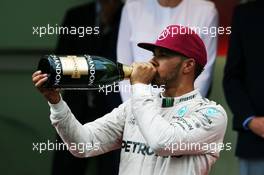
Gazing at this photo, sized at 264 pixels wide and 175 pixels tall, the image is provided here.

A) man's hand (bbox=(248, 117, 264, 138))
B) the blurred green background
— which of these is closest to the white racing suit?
man's hand (bbox=(248, 117, 264, 138))

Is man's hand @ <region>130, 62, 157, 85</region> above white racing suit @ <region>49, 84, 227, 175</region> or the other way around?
above

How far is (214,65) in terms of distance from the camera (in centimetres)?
391

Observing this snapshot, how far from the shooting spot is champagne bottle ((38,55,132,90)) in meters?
2.73

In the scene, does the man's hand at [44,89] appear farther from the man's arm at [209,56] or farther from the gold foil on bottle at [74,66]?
the man's arm at [209,56]

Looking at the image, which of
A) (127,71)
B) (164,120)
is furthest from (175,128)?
(127,71)

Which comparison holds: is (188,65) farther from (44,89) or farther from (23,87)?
(23,87)

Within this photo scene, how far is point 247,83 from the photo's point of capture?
12.4 ft

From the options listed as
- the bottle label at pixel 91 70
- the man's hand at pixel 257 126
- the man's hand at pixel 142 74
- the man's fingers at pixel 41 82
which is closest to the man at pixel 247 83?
the man's hand at pixel 257 126

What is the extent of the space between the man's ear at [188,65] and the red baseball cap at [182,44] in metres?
0.02

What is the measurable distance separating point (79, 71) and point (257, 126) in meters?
1.17

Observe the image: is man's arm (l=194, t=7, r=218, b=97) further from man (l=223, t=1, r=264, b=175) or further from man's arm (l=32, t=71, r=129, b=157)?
man's arm (l=32, t=71, r=129, b=157)

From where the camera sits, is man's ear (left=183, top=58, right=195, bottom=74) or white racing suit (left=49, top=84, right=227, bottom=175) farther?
man's ear (left=183, top=58, right=195, bottom=74)

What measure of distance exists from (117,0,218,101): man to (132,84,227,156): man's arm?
34.5 inches

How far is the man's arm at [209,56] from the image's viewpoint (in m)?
3.77
